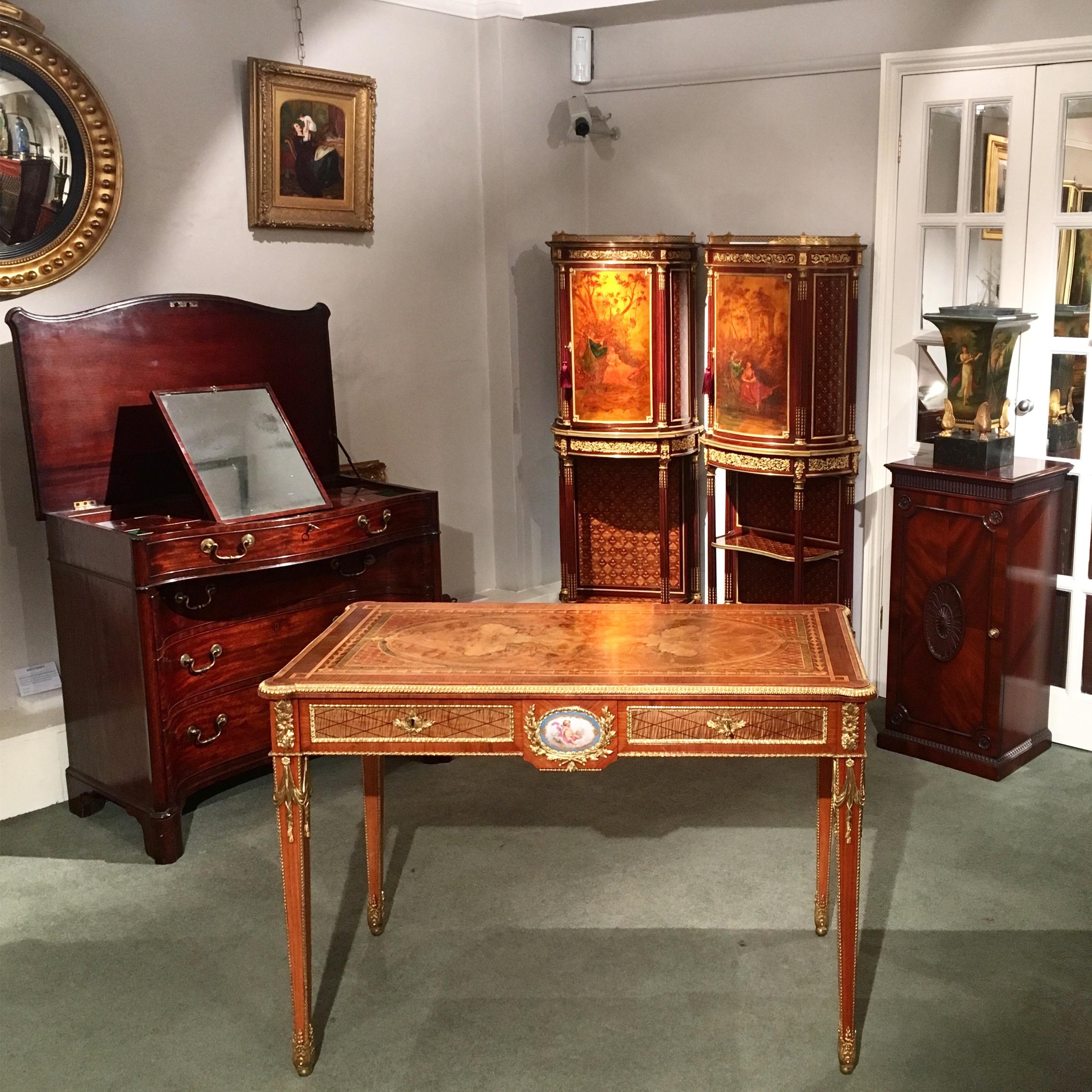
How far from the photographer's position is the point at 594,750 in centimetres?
308

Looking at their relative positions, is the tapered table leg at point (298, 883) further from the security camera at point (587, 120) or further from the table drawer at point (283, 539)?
the security camera at point (587, 120)

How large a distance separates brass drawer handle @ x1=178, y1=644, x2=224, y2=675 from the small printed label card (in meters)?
0.73

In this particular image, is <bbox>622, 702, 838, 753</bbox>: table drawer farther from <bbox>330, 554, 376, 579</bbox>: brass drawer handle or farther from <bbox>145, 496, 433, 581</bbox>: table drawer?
<bbox>330, 554, 376, 579</bbox>: brass drawer handle

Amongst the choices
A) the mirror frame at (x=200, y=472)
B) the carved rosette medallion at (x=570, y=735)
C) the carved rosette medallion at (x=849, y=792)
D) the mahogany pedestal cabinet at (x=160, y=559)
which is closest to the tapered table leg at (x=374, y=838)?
the carved rosette medallion at (x=570, y=735)

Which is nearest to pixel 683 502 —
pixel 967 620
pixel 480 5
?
pixel 967 620

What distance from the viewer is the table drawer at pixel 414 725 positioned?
3.08 meters

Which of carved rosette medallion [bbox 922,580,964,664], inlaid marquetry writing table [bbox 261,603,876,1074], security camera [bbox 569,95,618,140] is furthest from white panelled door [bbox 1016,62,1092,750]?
inlaid marquetry writing table [bbox 261,603,876,1074]

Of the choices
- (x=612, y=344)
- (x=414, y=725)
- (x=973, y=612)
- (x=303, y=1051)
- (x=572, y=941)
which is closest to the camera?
(x=414, y=725)

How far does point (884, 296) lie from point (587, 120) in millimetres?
1852

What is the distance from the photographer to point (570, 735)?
3074mm

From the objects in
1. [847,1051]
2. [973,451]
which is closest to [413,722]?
[847,1051]

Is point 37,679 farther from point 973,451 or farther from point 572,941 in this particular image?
point 973,451

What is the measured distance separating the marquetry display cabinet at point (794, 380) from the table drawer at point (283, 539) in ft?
5.08

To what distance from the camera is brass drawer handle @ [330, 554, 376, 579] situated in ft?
16.4
